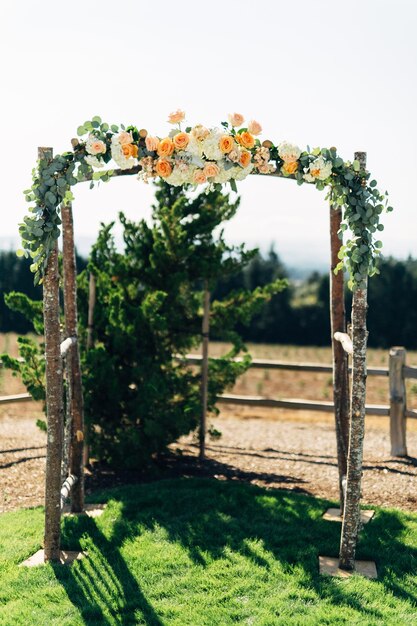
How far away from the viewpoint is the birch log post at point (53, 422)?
523cm

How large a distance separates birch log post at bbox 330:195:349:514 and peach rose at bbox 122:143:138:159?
1.95m

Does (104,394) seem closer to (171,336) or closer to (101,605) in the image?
(171,336)

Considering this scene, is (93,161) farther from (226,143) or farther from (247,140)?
(247,140)

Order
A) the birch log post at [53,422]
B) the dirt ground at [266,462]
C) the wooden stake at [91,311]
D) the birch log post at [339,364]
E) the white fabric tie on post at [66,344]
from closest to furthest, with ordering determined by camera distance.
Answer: the birch log post at [53,422]
the white fabric tie on post at [66,344]
the birch log post at [339,364]
the dirt ground at [266,462]
the wooden stake at [91,311]

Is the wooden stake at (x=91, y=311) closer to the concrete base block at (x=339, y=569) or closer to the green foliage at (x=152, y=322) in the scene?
the green foliage at (x=152, y=322)

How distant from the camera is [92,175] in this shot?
5.13 metres

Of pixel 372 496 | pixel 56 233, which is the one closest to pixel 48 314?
pixel 56 233

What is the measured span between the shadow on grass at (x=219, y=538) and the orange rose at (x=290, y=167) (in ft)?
9.37

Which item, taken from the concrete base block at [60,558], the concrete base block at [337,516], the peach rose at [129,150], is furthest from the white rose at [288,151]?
the concrete base block at [60,558]

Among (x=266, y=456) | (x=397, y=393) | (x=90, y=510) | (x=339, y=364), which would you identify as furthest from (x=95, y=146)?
(x=397, y=393)

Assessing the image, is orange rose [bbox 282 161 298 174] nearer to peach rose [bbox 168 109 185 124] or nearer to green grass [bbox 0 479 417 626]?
peach rose [bbox 168 109 185 124]

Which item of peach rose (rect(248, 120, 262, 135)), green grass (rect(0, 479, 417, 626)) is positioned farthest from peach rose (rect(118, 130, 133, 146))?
green grass (rect(0, 479, 417, 626))

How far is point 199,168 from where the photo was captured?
495cm

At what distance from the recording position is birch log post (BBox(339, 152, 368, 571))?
5.11 m
